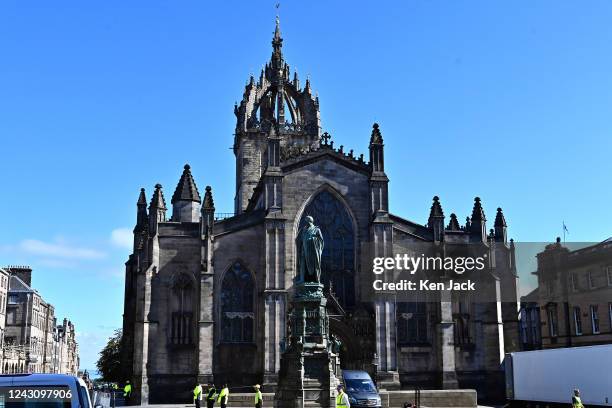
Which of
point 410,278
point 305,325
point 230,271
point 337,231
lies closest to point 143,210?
point 230,271

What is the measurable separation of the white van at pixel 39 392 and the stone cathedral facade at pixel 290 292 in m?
29.7

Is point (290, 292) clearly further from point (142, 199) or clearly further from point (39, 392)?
point (39, 392)

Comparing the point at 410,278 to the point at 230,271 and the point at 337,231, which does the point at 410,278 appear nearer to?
the point at 337,231

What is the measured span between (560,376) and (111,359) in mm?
49105

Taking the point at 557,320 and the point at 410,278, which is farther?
the point at 557,320

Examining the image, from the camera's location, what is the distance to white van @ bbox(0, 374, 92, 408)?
13.1 metres

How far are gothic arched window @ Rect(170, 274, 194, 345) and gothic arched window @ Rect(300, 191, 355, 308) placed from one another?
7.82 meters

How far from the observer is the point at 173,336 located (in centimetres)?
4381

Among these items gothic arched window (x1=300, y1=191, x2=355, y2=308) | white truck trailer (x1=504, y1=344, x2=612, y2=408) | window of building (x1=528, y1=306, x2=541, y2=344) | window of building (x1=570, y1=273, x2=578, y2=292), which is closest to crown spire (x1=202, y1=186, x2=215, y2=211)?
gothic arched window (x1=300, y1=191, x2=355, y2=308)

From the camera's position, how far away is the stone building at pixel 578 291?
4531cm

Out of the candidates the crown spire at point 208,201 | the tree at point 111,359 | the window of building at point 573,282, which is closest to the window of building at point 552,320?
the window of building at point 573,282

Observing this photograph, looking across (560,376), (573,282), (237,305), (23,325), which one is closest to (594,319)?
(573,282)

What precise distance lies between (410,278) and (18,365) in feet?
161

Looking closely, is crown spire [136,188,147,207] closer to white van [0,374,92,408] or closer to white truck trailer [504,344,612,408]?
white truck trailer [504,344,612,408]
